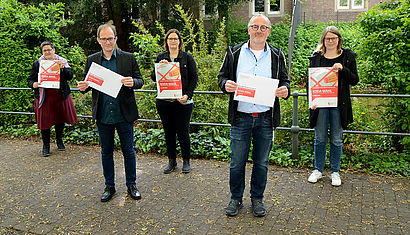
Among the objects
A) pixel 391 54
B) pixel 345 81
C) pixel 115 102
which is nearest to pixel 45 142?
pixel 115 102

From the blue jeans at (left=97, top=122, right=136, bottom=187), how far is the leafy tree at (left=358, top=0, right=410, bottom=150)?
154 inches

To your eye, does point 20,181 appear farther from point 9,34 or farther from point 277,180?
point 9,34

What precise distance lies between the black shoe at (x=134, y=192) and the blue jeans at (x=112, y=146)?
0.05 m

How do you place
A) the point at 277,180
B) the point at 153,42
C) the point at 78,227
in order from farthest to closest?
the point at 153,42 → the point at 277,180 → the point at 78,227

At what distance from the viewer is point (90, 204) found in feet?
15.4

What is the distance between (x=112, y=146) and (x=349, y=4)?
71.0 ft

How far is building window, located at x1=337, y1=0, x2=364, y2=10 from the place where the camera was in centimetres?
2237

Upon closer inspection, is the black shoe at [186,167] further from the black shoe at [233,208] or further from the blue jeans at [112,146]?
the black shoe at [233,208]

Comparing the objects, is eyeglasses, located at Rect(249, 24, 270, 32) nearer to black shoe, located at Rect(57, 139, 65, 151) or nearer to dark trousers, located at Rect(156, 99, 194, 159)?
dark trousers, located at Rect(156, 99, 194, 159)

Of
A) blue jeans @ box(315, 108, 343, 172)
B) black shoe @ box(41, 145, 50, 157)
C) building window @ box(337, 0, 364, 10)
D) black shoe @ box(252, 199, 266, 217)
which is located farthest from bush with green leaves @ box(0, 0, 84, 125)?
building window @ box(337, 0, 364, 10)

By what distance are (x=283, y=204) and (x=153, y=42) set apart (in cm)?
460

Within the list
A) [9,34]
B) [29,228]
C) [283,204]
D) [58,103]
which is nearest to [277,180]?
[283,204]

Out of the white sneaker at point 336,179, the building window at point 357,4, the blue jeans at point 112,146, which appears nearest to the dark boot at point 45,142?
the blue jeans at point 112,146

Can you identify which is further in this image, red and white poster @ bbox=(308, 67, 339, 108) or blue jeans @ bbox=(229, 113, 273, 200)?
red and white poster @ bbox=(308, 67, 339, 108)
